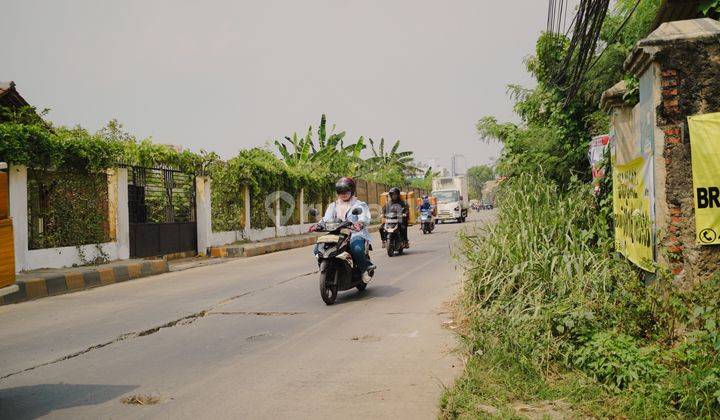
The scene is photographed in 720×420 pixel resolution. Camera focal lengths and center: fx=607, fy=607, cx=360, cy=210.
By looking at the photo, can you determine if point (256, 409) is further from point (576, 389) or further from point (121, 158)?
point (121, 158)

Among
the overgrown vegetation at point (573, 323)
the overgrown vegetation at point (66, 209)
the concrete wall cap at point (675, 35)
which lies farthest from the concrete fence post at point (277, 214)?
the concrete wall cap at point (675, 35)

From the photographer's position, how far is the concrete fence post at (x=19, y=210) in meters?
12.0

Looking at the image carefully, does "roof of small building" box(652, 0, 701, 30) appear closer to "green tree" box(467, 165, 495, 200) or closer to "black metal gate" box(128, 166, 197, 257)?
"black metal gate" box(128, 166, 197, 257)

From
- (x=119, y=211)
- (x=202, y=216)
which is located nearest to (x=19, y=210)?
(x=119, y=211)

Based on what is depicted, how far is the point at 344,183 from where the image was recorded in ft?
31.2

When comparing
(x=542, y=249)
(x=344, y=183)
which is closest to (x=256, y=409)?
(x=542, y=249)

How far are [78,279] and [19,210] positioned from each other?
74.0 inches

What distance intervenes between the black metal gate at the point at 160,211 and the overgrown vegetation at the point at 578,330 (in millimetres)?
11506

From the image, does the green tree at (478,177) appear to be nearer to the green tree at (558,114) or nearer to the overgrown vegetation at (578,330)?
the green tree at (558,114)

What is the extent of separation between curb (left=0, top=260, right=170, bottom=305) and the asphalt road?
18.5 inches

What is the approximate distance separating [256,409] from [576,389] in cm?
225

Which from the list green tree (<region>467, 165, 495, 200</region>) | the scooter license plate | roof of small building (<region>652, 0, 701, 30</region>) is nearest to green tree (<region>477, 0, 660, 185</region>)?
roof of small building (<region>652, 0, 701, 30</region>)

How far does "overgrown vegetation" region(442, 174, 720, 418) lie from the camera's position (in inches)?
159

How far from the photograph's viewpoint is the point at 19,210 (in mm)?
12141
